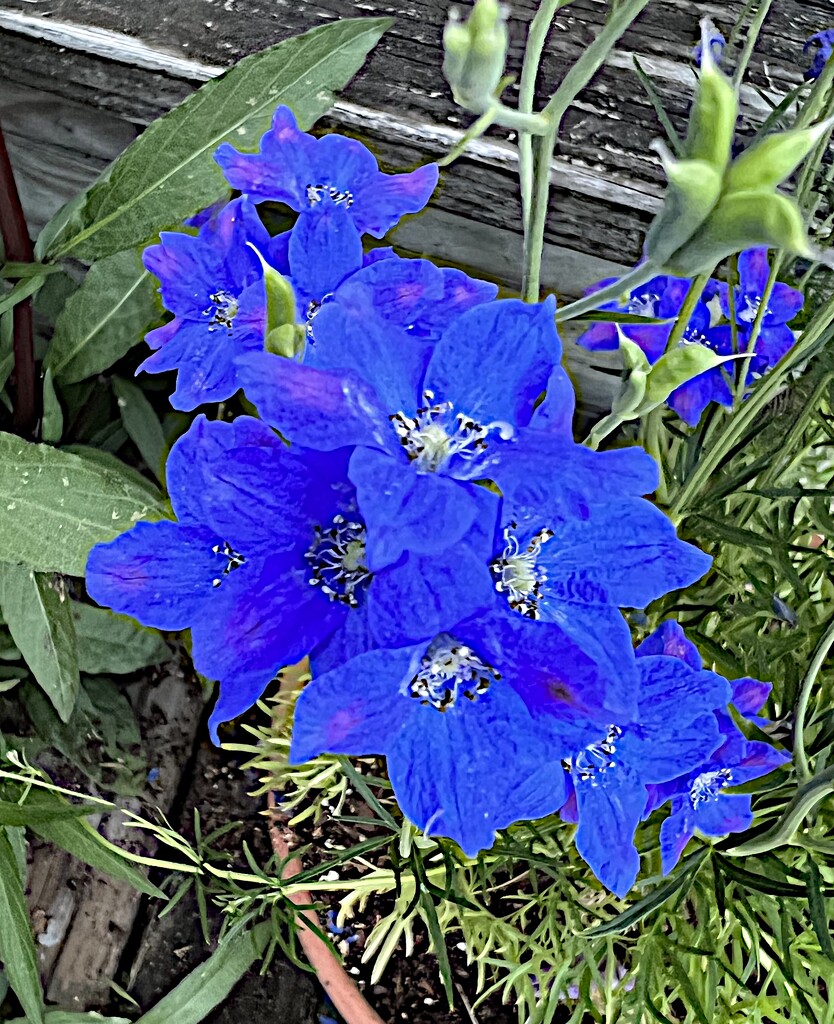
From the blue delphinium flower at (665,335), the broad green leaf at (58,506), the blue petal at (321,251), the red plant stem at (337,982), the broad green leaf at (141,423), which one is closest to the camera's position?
the blue petal at (321,251)

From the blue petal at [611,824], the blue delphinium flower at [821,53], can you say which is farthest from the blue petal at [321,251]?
the blue delphinium flower at [821,53]

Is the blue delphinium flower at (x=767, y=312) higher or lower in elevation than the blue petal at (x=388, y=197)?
lower

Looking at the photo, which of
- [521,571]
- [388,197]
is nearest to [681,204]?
[521,571]

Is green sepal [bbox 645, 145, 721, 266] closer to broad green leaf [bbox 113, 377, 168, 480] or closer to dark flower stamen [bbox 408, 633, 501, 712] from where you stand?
dark flower stamen [bbox 408, 633, 501, 712]

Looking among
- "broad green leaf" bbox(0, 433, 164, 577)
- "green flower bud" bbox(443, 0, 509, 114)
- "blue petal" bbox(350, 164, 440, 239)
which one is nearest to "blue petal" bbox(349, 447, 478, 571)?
"green flower bud" bbox(443, 0, 509, 114)

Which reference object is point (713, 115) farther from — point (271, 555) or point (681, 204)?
point (271, 555)

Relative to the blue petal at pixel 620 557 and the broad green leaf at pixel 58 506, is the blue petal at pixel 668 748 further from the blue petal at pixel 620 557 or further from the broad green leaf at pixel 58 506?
the broad green leaf at pixel 58 506
